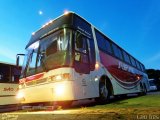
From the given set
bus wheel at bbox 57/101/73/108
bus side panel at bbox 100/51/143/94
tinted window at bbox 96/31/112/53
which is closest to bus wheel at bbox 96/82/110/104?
bus side panel at bbox 100/51/143/94

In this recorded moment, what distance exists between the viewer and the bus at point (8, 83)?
13.8 metres

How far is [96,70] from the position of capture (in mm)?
→ 9672

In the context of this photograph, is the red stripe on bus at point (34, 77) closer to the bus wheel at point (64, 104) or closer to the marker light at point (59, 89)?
the marker light at point (59, 89)

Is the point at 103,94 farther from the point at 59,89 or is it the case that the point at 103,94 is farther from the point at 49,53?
the point at 49,53

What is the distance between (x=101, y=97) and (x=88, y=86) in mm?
1381

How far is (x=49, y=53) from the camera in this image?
8.62 m

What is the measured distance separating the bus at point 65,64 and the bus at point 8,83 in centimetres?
447

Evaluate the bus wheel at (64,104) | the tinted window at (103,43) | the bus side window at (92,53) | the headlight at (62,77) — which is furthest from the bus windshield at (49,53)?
the tinted window at (103,43)

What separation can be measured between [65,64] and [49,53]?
107 centimetres

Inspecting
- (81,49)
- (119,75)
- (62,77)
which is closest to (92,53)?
(81,49)

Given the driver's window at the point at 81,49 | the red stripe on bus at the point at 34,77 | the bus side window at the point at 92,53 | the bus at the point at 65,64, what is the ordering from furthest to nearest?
the bus side window at the point at 92,53
the red stripe on bus at the point at 34,77
the driver's window at the point at 81,49
the bus at the point at 65,64

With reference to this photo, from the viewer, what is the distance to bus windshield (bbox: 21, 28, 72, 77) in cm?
802

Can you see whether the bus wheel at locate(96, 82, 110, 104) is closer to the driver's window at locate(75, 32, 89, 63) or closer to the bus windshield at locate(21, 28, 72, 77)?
the driver's window at locate(75, 32, 89, 63)


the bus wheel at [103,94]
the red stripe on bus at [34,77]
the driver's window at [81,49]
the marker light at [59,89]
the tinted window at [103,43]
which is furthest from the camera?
the tinted window at [103,43]
